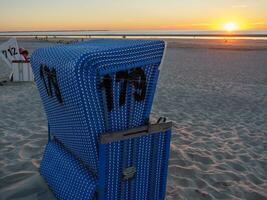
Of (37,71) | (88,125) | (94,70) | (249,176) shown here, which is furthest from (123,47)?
(249,176)

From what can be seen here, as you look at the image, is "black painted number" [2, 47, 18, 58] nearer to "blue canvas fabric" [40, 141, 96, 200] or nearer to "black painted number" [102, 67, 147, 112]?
"blue canvas fabric" [40, 141, 96, 200]

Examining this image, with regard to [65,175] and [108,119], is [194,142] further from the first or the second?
[108,119]

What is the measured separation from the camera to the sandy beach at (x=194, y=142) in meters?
4.06

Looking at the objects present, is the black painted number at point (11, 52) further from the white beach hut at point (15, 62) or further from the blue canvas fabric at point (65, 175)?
the blue canvas fabric at point (65, 175)

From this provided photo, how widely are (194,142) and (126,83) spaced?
329cm

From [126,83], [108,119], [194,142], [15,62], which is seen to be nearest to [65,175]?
[108,119]

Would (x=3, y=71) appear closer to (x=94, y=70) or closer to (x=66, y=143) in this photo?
(x=66, y=143)

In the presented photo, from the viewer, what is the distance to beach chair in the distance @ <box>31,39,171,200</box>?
267 centimetres

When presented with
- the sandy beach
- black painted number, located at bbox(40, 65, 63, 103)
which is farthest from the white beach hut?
black painted number, located at bbox(40, 65, 63, 103)

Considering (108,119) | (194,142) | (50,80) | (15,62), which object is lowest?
(194,142)

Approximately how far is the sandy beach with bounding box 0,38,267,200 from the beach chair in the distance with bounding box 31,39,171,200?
0.79 m

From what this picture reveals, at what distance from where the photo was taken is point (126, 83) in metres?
2.79

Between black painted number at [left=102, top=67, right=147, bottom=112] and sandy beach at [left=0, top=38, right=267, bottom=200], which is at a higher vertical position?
black painted number at [left=102, top=67, right=147, bottom=112]

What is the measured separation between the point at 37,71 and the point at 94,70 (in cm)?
133
